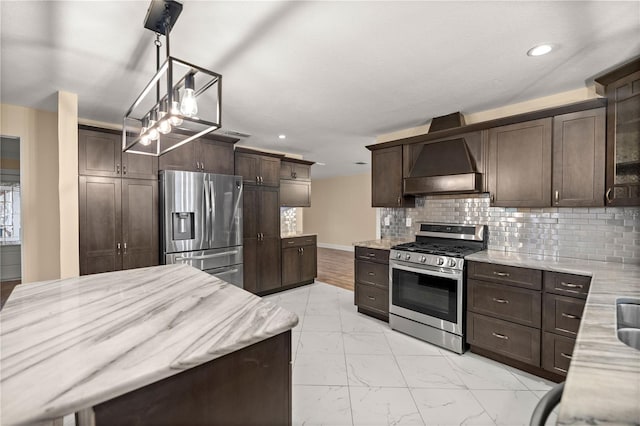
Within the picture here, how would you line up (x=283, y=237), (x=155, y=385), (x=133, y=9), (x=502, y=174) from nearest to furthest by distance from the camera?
(x=155, y=385)
(x=133, y=9)
(x=502, y=174)
(x=283, y=237)

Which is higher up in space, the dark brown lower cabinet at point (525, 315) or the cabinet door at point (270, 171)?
the cabinet door at point (270, 171)

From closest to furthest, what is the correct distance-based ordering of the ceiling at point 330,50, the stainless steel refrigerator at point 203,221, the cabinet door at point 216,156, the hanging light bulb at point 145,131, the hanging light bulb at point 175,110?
the hanging light bulb at point 175,110 < the ceiling at point 330,50 < the hanging light bulb at point 145,131 < the stainless steel refrigerator at point 203,221 < the cabinet door at point 216,156

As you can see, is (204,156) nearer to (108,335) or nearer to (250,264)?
(250,264)

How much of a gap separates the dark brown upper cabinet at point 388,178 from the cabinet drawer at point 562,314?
1786 millimetres

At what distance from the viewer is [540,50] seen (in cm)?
195

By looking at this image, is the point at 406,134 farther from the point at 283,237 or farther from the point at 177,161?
the point at 177,161

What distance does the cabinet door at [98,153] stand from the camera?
2.96 metres

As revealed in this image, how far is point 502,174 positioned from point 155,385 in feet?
10.4

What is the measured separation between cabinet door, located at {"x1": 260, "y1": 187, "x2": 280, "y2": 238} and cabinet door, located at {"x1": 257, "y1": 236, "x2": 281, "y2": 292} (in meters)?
0.11

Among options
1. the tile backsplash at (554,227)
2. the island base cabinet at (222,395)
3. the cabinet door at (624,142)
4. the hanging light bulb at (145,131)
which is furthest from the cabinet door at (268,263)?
the cabinet door at (624,142)

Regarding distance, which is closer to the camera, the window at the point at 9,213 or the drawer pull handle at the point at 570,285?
the drawer pull handle at the point at 570,285

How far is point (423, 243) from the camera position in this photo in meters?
3.48

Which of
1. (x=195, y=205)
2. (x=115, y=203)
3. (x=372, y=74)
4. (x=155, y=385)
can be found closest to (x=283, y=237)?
(x=195, y=205)

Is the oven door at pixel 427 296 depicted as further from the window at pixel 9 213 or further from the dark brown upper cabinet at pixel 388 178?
the window at pixel 9 213
